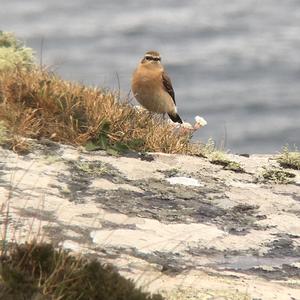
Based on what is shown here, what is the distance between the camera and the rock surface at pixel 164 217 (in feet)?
22.4

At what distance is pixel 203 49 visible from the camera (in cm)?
3378

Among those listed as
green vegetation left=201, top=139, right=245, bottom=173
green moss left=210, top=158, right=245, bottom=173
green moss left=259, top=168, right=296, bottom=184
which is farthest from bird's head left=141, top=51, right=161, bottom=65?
green moss left=259, top=168, right=296, bottom=184

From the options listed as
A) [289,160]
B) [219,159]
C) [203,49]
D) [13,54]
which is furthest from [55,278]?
[203,49]

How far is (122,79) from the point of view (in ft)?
86.4

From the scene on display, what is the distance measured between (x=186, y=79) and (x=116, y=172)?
22.2 meters

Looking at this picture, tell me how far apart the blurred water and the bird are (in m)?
12.6

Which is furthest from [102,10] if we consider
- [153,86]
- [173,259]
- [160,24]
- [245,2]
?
[173,259]

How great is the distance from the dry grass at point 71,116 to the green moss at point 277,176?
794 mm

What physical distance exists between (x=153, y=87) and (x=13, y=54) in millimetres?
1751

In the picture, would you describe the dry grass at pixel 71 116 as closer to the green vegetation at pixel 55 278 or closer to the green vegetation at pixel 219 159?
the green vegetation at pixel 219 159

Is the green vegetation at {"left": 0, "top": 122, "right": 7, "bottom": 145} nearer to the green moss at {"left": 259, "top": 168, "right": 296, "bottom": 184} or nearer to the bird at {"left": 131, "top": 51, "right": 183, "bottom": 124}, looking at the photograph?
the green moss at {"left": 259, "top": 168, "right": 296, "bottom": 184}

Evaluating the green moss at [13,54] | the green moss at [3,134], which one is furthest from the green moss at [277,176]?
the green moss at [13,54]

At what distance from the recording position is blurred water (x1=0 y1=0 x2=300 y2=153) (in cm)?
2819

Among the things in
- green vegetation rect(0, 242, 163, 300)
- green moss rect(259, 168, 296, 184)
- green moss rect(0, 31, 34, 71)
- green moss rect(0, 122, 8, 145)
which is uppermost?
green moss rect(0, 31, 34, 71)
